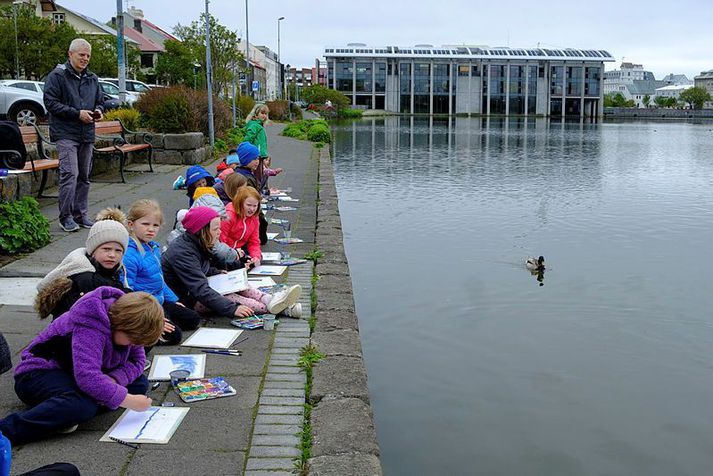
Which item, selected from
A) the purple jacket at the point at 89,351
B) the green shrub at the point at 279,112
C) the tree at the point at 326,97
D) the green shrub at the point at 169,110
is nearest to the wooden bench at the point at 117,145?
the green shrub at the point at 169,110

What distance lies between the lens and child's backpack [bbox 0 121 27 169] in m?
8.53

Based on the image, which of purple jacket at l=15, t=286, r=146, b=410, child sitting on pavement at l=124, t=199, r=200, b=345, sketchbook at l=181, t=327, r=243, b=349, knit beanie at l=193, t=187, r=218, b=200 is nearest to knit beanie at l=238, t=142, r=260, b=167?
knit beanie at l=193, t=187, r=218, b=200

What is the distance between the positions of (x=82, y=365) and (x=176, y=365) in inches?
40.5

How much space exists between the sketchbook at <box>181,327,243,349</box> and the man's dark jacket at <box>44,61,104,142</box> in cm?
387

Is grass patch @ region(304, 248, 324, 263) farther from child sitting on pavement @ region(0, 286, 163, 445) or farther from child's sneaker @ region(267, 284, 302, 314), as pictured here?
child sitting on pavement @ region(0, 286, 163, 445)

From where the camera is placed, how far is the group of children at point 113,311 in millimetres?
3846

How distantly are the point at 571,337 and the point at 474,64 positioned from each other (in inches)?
4311

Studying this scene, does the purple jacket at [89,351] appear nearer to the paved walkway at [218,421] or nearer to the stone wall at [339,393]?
the paved walkway at [218,421]

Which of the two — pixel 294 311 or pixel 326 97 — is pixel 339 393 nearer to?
pixel 294 311

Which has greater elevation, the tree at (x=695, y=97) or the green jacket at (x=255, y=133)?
the tree at (x=695, y=97)

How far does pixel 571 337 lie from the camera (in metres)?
7.39

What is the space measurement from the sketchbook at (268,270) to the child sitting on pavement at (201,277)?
4.30 feet

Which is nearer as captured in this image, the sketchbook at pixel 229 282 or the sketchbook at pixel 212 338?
the sketchbook at pixel 212 338

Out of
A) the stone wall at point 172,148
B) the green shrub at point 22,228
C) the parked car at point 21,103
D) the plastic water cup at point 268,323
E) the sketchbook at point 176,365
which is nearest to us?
the sketchbook at point 176,365
